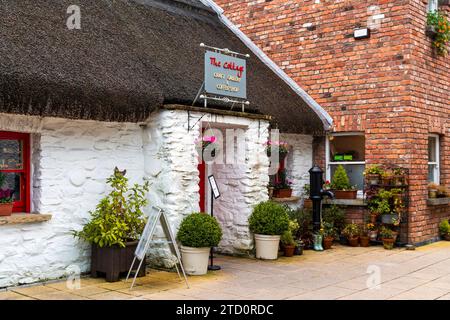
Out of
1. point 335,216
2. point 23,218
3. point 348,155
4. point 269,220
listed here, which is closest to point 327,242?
point 335,216

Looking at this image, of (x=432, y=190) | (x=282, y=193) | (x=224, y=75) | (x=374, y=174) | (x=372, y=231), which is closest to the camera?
(x=224, y=75)

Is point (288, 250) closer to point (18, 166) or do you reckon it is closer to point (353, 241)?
point (353, 241)

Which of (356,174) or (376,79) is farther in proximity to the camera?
(356,174)

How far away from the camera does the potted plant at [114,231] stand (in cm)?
691

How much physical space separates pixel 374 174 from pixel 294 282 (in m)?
3.52

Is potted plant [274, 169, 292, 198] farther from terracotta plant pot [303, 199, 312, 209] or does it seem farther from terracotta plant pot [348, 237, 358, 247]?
terracotta plant pot [348, 237, 358, 247]

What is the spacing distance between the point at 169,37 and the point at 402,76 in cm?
414

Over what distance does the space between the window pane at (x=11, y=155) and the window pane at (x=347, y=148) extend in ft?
19.6

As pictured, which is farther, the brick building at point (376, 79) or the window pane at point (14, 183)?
the brick building at point (376, 79)

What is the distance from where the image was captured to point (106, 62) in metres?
7.18

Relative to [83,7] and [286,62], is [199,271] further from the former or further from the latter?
[286,62]

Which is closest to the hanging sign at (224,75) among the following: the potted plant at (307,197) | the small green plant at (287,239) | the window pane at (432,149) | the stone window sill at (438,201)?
the small green plant at (287,239)

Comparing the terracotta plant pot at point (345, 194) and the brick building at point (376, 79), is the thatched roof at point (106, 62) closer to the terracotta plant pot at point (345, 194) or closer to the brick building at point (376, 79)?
the brick building at point (376, 79)

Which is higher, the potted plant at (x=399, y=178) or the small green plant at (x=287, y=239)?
the potted plant at (x=399, y=178)
